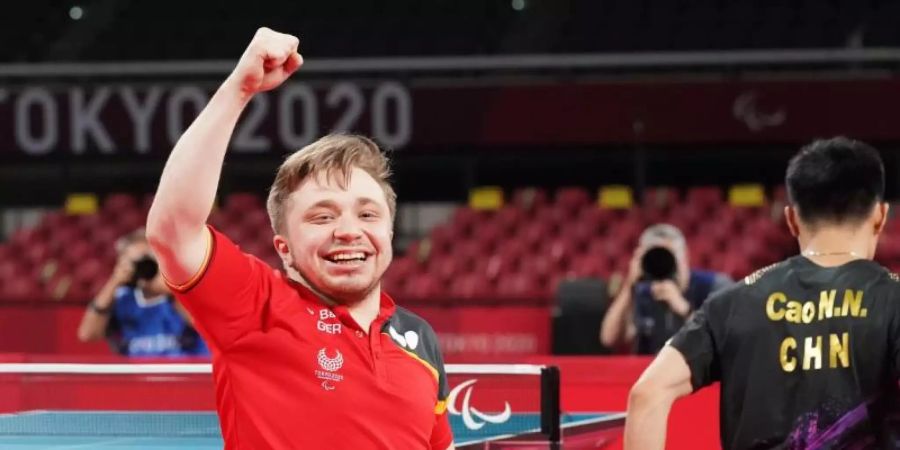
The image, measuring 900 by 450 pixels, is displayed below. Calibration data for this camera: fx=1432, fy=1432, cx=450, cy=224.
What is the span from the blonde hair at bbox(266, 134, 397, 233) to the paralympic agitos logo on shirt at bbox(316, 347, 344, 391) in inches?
9.0

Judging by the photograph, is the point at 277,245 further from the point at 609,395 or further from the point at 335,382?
the point at 609,395

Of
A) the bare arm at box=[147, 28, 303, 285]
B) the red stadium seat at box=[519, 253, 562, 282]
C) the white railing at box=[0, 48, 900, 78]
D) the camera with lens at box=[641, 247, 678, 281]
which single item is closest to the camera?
the bare arm at box=[147, 28, 303, 285]

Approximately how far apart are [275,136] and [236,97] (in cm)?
1096

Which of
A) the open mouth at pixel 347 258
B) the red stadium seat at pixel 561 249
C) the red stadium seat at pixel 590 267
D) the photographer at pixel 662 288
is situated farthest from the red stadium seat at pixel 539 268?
the open mouth at pixel 347 258

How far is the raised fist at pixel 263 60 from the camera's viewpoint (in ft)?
6.83

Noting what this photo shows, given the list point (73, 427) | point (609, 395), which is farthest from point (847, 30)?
point (73, 427)

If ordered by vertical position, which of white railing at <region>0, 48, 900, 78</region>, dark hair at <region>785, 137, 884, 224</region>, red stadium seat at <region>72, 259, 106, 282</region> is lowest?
red stadium seat at <region>72, 259, 106, 282</region>

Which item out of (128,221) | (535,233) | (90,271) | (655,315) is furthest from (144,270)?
(128,221)

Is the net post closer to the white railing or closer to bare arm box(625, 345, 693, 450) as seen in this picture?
bare arm box(625, 345, 693, 450)

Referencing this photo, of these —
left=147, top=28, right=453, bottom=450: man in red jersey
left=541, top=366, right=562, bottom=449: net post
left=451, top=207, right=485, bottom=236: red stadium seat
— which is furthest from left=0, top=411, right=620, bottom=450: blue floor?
left=451, top=207, right=485, bottom=236: red stadium seat

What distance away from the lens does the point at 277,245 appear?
2.39 meters

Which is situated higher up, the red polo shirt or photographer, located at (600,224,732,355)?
the red polo shirt

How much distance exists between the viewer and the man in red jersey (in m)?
2.21

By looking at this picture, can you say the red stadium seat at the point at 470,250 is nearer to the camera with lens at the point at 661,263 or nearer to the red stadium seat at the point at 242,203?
the red stadium seat at the point at 242,203
